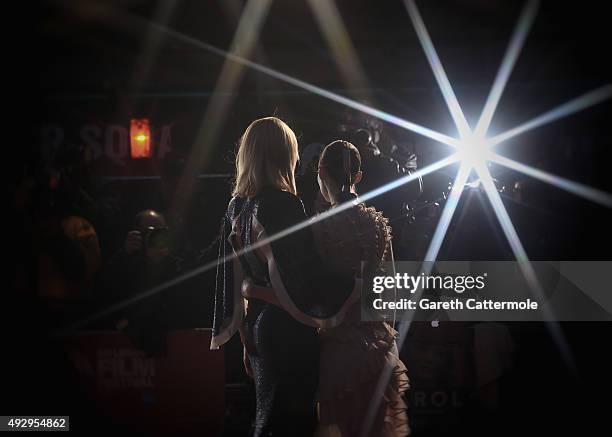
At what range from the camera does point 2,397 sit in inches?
214

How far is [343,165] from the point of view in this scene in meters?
3.91

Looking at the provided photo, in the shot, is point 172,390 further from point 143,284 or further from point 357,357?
point 357,357

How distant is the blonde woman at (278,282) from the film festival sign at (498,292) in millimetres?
1470

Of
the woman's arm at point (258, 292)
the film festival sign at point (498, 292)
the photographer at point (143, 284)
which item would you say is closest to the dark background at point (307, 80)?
the photographer at point (143, 284)

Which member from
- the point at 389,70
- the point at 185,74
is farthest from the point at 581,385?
the point at 185,74

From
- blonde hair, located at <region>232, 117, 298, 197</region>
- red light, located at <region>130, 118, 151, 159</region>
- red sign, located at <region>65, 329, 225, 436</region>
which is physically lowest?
red sign, located at <region>65, 329, 225, 436</region>

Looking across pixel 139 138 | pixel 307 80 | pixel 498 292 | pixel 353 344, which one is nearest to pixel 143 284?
pixel 353 344

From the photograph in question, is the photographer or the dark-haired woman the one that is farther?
the photographer

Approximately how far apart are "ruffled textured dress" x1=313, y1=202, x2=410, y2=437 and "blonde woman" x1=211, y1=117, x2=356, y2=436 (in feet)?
0.77

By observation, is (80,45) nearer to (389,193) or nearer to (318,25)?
(318,25)

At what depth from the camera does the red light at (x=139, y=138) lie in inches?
327

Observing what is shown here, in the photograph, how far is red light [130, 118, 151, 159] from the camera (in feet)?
27.2

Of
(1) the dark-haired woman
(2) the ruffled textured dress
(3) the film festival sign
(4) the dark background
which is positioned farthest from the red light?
(2) the ruffled textured dress

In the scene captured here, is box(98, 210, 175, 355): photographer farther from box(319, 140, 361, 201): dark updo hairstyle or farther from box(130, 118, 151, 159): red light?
box(130, 118, 151, 159): red light
